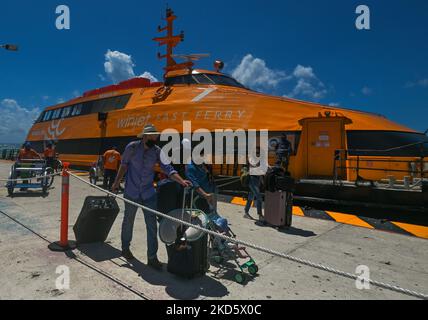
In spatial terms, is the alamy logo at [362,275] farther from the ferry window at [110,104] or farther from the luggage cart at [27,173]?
the ferry window at [110,104]

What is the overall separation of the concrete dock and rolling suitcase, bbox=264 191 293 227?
25 cm

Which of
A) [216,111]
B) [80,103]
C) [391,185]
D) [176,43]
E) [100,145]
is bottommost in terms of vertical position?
[391,185]

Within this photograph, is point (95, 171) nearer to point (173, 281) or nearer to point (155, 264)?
point (155, 264)

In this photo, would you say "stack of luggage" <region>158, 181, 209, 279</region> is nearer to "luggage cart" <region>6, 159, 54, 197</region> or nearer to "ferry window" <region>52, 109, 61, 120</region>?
"luggage cart" <region>6, 159, 54, 197</region>

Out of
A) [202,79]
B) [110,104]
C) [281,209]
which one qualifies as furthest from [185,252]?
[110,104]

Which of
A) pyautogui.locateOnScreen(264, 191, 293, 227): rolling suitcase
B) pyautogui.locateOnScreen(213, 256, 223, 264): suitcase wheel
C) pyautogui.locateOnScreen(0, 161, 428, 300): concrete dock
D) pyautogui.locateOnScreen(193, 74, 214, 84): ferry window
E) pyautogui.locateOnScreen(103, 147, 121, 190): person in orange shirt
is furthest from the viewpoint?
pyautogui.locateOnScreen(193, 74, 214, 84): ferry window

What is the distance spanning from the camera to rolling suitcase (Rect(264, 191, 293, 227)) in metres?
6.43

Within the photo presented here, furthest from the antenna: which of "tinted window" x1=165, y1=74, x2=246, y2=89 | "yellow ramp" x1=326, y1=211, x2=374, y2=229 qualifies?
"yellow ramp" x1=326, y1=211, x2=374, y2=229

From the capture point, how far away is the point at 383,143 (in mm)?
8375

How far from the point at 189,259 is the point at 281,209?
3.21m
